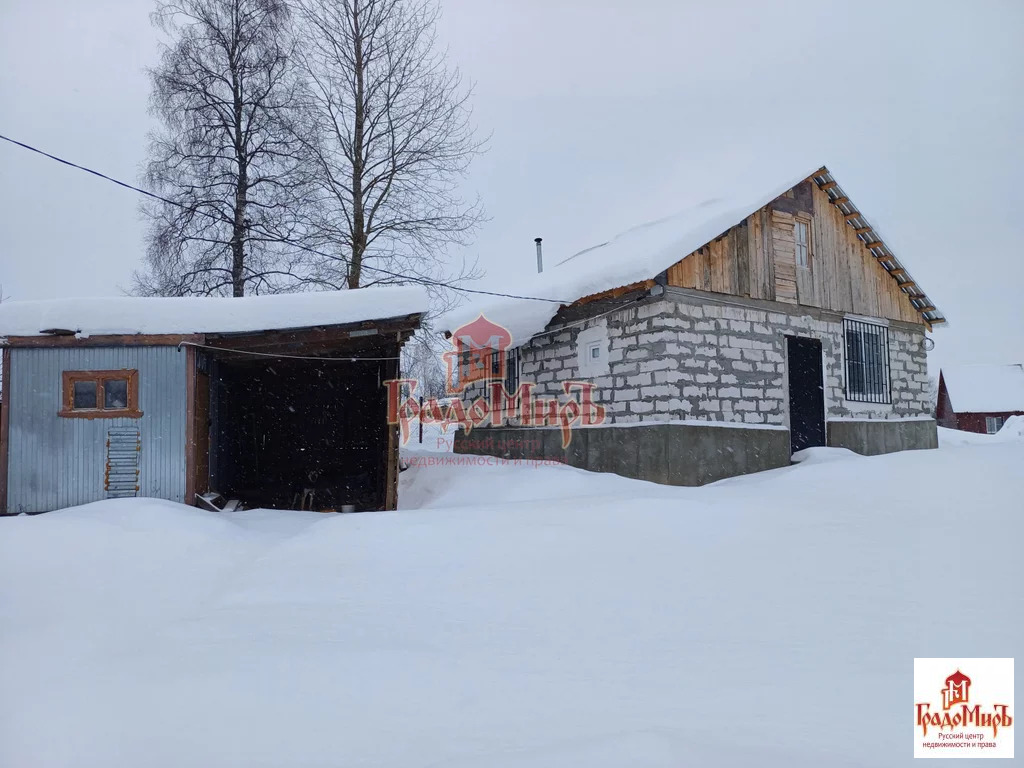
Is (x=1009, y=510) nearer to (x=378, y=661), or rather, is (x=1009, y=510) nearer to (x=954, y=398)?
(x=378, y=661)

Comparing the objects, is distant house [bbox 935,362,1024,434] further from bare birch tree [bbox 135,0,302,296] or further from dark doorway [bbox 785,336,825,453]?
bare birch tree [bbox 135,0,302,296]

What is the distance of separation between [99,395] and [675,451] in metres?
8.69

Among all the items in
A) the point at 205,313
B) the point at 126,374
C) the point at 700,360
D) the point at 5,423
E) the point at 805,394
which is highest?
the point at 205,313

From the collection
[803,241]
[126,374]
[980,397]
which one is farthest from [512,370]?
[980,397]

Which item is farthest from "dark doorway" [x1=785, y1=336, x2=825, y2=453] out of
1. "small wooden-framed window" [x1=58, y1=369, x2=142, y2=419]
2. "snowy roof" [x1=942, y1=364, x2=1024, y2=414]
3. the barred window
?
"snowy roof" [x1=942, y1=364, x2=1024, y2=414]

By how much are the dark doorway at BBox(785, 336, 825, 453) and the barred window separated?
215 inches

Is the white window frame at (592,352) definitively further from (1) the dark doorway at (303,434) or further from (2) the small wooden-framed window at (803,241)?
(2) the small wooden-framed window at (803,241)

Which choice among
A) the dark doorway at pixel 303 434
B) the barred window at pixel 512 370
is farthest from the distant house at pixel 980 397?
the dark doorway at pixel 303 434

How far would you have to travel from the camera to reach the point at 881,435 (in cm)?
1402

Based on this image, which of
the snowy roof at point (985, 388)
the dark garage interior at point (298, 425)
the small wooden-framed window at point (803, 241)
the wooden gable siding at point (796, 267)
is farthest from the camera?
the snowy roof at point (985, 388)

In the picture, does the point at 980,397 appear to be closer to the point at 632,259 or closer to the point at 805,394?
the point at 805,394

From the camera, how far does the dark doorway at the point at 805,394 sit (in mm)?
12867

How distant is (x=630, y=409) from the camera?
1160 cm

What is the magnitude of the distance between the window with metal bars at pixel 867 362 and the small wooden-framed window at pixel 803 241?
5.31 feet
